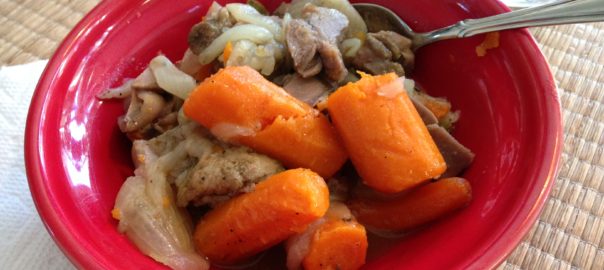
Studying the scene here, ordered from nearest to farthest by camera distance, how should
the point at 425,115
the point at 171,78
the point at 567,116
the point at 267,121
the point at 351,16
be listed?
1. the point at 267,121
2. the point at 425,115
3. the point at 171,78
4. the point at 351,16
5. the point at 567,116

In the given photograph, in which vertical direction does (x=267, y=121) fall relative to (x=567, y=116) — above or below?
above

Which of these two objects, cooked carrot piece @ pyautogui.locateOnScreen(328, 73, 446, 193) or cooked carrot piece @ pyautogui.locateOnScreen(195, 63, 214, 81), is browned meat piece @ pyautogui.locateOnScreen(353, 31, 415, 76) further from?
cooked carrot piece @ pyautogui.locateOnScreen(195, 63, 214, 81)

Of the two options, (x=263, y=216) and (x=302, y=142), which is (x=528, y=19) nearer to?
(x=302, y=142)

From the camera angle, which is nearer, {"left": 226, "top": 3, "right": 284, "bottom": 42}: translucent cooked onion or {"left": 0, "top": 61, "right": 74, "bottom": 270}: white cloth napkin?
{"left": 0, "top": 61, "right": 74, "bottom": 270}: white cloth napkin

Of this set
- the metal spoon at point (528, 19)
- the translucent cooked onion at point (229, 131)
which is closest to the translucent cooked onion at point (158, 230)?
the translucent cooked onion at point (229, 131)

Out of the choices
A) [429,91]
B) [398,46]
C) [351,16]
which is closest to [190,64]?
[351,16]

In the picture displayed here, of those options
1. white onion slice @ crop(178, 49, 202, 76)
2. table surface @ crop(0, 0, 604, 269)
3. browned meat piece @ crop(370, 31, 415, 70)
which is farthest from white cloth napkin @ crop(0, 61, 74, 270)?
browned meat piece @ crop(370, 31, 415, 70)

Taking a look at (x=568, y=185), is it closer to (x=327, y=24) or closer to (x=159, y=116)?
(x=327, y=24)
